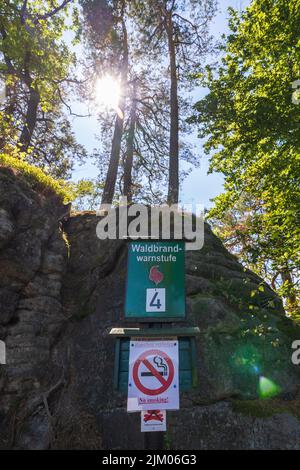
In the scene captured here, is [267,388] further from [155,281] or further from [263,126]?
[263,126]

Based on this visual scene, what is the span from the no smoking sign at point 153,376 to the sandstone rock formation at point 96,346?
2034mm

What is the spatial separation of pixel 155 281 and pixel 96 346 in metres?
3.00

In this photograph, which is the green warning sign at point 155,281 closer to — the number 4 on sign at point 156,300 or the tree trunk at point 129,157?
the number 4 on sign at point 156,300

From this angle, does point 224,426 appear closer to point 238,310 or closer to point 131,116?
point 238,310

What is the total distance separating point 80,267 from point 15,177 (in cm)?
285

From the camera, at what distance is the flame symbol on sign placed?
4.66 m

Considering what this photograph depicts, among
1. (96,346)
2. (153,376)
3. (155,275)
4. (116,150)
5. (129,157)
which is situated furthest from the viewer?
(129,157)

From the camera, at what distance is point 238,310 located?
7523mm

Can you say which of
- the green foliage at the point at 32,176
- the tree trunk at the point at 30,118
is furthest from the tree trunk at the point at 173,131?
the tree trunk at the point at 30,118

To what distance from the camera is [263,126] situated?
8219 millimetres

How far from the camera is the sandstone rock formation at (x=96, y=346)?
5469mm

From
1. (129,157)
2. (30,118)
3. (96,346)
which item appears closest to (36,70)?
(30,118)

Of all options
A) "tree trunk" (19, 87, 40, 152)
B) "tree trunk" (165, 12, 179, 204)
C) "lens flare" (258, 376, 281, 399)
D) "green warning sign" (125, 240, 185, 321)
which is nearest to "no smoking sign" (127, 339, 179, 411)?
"green warning sign" (125, 240, 185, 321)

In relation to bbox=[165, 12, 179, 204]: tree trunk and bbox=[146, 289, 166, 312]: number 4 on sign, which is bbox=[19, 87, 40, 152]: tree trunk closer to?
bbox=[165, 12, 179, 204]: tree trunk
